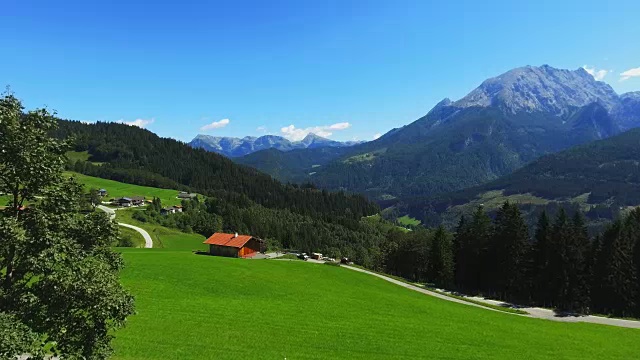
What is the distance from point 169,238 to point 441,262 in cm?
10006

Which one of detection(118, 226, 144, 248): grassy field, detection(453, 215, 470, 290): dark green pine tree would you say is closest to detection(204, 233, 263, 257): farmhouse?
detection(118, 226, 144, 248): grassy field

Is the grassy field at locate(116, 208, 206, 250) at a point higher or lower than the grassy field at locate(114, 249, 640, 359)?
higher

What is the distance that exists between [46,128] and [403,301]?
188 ft

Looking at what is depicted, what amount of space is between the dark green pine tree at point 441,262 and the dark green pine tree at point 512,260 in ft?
39.2

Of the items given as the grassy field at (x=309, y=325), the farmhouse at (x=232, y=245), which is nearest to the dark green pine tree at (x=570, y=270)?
the grassy field at (x=309, y=325)

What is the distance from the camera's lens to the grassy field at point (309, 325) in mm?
34000

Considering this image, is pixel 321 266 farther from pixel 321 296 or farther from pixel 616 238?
pixel 616 238

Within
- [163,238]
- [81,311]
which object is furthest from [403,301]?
[163,238]

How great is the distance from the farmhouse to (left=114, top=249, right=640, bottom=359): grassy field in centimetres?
2870

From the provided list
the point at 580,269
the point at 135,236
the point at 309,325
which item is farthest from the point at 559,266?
the point at 135,236

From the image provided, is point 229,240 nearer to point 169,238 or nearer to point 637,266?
point 169,238

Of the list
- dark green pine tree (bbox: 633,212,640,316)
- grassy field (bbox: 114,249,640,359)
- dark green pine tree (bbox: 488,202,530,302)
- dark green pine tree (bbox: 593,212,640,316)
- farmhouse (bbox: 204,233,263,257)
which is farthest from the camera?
farmhouse (bbox: 204,233,263,257)

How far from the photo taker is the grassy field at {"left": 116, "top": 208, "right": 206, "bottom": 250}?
13368cm

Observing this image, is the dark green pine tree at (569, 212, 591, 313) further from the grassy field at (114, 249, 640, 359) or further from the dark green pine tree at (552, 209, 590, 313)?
the grassy field at (114, 249, 640, 359)
